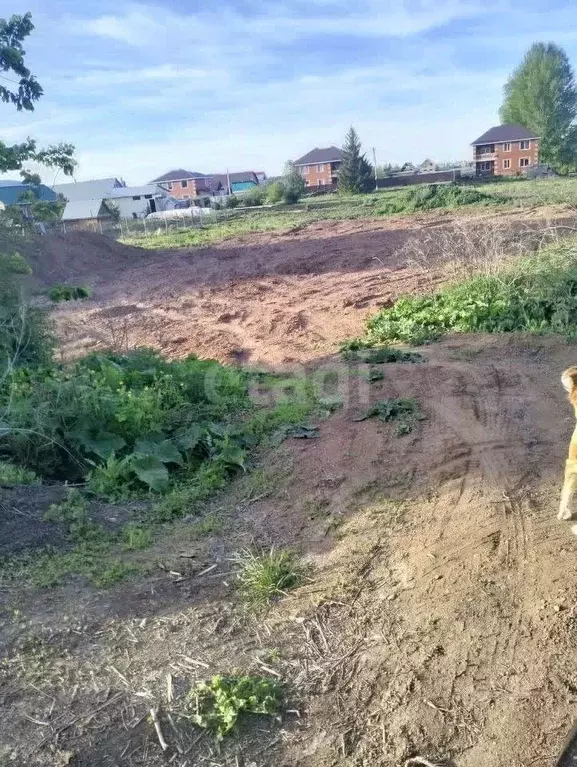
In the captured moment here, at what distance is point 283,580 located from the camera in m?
3.93

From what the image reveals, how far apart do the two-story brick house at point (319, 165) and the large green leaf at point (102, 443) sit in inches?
2741

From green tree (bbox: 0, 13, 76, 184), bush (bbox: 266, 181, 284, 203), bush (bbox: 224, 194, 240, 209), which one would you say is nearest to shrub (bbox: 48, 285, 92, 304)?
green tree (bbox: 0, 13, 76, 184)

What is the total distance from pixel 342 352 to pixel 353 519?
16.1 ft

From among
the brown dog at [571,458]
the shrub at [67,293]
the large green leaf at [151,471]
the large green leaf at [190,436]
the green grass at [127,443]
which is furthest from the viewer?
the shrub at [67,293]

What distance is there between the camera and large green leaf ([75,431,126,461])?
18.7 feet

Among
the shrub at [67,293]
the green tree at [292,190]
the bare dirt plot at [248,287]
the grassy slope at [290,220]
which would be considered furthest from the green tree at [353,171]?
the shrub at [67,293]

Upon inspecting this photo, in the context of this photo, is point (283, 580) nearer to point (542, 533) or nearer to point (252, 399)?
point (542, 533)

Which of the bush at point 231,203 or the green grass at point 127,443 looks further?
the bush at point 231,203

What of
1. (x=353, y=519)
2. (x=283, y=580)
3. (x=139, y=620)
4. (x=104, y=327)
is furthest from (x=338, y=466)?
(x=104, y=327)

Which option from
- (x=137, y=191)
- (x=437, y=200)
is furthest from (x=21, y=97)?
(x=137, y=191)

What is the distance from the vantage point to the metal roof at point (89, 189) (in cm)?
5750

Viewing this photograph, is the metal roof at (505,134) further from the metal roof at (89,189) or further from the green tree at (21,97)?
the green tree at (21,97)

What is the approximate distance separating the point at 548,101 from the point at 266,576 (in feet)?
240

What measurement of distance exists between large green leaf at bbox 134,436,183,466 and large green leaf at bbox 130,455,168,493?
0.08 meters
